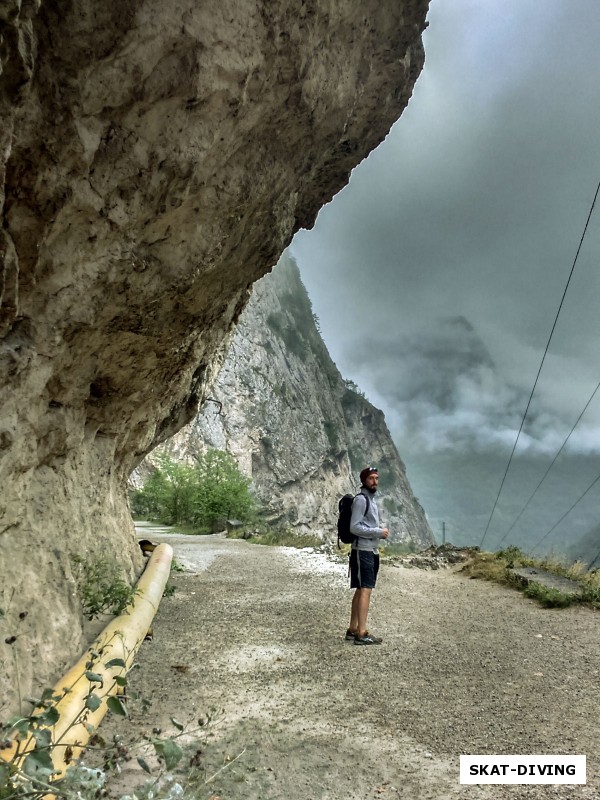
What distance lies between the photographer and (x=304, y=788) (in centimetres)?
277

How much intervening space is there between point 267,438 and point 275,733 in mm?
51768

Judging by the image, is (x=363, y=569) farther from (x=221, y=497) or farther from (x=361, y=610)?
(x=221, y=497)

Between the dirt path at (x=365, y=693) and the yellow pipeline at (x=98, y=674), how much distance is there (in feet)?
0.89

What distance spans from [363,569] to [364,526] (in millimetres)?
451

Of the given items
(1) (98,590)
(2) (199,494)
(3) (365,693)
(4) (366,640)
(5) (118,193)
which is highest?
(5) (118,193)

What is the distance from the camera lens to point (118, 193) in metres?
3.60

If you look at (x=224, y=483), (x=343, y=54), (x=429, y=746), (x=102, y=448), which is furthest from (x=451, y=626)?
(x=224, y=483)

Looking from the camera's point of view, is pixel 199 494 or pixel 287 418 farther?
pixel 287 418

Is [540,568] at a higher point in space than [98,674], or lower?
higher

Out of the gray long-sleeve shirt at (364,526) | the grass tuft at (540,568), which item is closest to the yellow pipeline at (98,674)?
the gray long-sleeve shirt at (364,526)

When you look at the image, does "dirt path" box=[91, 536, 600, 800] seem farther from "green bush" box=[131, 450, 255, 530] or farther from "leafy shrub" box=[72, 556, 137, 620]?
"green bush" box=[131, 450, 255, 530]

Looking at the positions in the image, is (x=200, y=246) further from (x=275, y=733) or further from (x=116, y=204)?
(x=275, y=733)

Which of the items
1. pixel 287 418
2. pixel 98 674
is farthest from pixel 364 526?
pixel 287 418

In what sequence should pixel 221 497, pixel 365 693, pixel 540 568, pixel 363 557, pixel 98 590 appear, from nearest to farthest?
1. pixel 365 693
2. pixel 98 590
3. pixel 363 557
4. pixel 540 568
5. pixel 221 497
